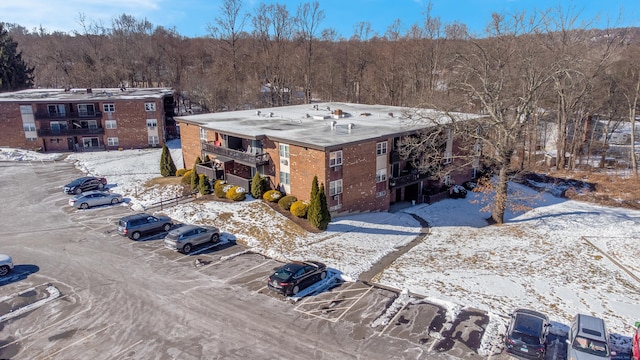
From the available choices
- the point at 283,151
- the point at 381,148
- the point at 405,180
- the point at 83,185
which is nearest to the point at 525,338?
the point at 381,148

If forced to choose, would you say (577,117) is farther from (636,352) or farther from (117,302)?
(117,302)

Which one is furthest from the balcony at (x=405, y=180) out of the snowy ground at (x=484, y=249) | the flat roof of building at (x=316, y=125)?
the flat roof of building at (x=316, y=125)

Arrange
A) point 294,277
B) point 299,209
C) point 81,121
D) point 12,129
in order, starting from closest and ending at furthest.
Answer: point 294,277
point 299,209
point 12,129
point 81,121

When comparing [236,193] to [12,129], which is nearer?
[236,193]

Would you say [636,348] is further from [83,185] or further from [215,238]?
[83,185]

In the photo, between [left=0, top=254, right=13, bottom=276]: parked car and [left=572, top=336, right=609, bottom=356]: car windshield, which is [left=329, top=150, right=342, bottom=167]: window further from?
[left=0, top=254, right=13, bottom=276]: parked car

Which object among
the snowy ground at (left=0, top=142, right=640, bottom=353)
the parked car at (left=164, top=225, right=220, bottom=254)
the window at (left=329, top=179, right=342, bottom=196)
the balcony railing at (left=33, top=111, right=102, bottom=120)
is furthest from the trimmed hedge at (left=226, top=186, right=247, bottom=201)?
the balcony railing at (left=33, top=111, right=102, bottom=120)
